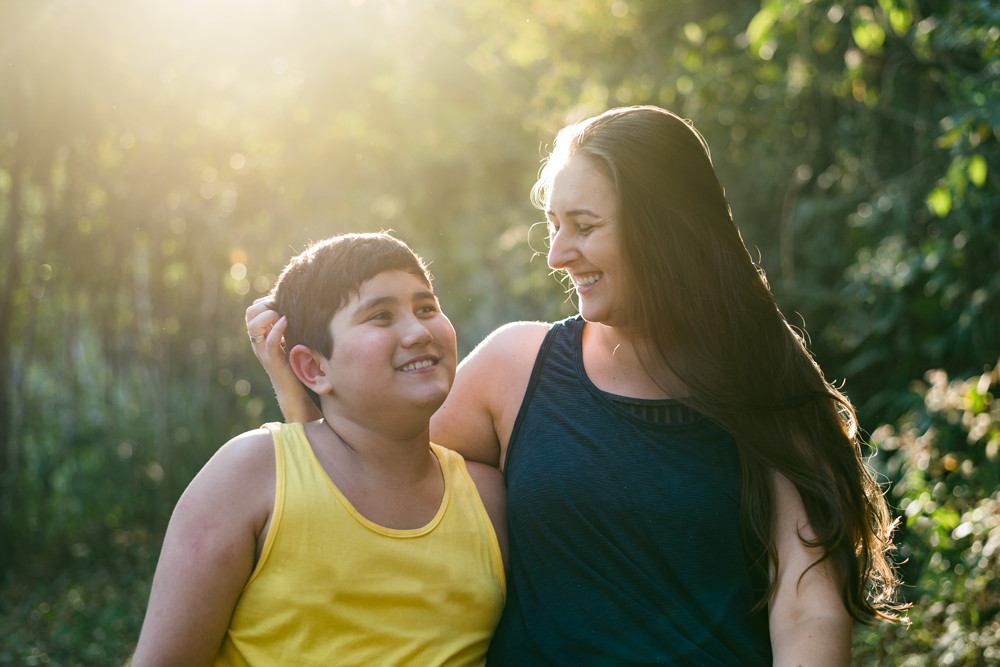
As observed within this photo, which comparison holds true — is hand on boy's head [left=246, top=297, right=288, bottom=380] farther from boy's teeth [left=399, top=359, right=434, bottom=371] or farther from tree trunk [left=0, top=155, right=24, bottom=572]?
→ tree trunk [left=0, top=155, right=24, bottom=572]

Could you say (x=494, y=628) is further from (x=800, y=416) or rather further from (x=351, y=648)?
(x=800, y=416)

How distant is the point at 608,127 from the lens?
6.57ft

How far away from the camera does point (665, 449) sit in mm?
1910

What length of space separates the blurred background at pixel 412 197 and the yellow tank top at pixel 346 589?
177 centimetres

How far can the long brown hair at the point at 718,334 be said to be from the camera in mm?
1889

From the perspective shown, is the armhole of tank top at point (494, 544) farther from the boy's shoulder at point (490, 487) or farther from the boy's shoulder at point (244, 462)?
the boy's shoulder at point (244, 462)

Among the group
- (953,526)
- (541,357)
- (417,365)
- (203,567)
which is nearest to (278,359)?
(417,365)

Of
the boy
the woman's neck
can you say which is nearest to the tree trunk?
the boy

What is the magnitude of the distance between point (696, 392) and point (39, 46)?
5.49 meters

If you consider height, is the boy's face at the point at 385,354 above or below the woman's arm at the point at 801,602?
above

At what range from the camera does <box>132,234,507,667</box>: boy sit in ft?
5.21

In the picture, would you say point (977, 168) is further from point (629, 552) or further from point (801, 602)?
point (629, 552)

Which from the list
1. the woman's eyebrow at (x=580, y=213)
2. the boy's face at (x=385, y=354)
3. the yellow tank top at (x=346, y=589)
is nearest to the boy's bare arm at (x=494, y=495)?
the yellow tank top at (x=346, y=589)

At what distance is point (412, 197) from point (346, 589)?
24.4 feet
